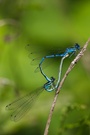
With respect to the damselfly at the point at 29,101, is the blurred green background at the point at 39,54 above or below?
above

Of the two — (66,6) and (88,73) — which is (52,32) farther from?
(88,73)

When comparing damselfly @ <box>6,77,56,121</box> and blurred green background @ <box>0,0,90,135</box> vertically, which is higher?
blurred green background @ <box>0,0,90,135</box>

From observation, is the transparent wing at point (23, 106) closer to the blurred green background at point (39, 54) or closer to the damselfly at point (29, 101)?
the damselfly at point (29, 101)

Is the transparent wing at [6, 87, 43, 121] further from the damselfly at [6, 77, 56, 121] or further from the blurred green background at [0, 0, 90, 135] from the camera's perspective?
the blurred green background at [0, 0, 90, 135]

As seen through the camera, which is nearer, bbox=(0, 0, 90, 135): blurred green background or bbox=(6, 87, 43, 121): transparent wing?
bbox=(6, 87, 43, 121): transparent wing

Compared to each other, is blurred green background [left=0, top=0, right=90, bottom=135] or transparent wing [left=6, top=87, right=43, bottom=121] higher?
blurred green background [left=0, top=0, right=90, bottom=135]

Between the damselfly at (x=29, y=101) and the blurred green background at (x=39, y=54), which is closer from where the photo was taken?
the damselfly at (x=29, y=101)

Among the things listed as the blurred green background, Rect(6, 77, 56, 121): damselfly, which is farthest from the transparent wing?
the blurred green background

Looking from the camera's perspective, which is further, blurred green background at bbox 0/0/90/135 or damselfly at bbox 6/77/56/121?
blurred green background at bbox 0/0/90/135

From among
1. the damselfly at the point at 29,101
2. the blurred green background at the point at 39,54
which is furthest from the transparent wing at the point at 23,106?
the blurred green background at the point at 39,54
